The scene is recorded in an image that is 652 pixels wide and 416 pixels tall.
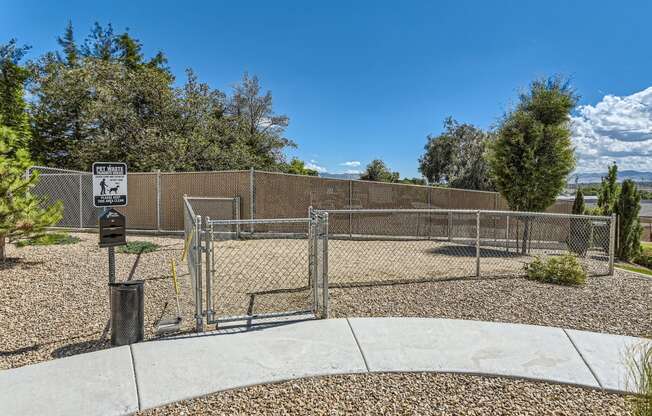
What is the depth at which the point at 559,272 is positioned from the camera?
23.0 ft

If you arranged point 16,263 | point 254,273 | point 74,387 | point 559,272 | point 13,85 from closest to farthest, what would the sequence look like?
1. point 74,387
2. point 559,272
3. point 16,263
4. point 254,273
5. point 13,85

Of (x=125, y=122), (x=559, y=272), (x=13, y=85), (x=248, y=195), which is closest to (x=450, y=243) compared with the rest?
(x=559, y=272)

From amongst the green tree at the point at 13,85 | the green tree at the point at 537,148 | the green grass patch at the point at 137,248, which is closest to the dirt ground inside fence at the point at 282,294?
the green grass patch at the point at 137,248

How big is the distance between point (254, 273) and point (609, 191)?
46.0 ft

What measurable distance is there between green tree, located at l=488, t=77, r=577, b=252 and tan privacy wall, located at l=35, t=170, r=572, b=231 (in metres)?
2.51

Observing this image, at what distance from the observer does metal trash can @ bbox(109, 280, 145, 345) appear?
4.20 metres

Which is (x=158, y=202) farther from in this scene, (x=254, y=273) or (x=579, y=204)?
(x=579, y=204)

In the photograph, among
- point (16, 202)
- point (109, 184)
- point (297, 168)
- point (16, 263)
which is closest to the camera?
point (109, 184)

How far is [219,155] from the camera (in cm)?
2214

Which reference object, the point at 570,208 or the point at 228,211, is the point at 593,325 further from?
the point at 570,208

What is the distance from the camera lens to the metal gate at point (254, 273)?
15.3 feet

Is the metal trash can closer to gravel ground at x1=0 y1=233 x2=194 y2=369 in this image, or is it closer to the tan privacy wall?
gravel ground at x1=0 y1=233 x2=194 y2=369

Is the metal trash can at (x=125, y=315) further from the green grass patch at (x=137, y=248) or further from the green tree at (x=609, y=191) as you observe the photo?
the green tree at (x=609, y=191)

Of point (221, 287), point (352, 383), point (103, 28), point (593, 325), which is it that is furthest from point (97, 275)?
point (103, 28)
